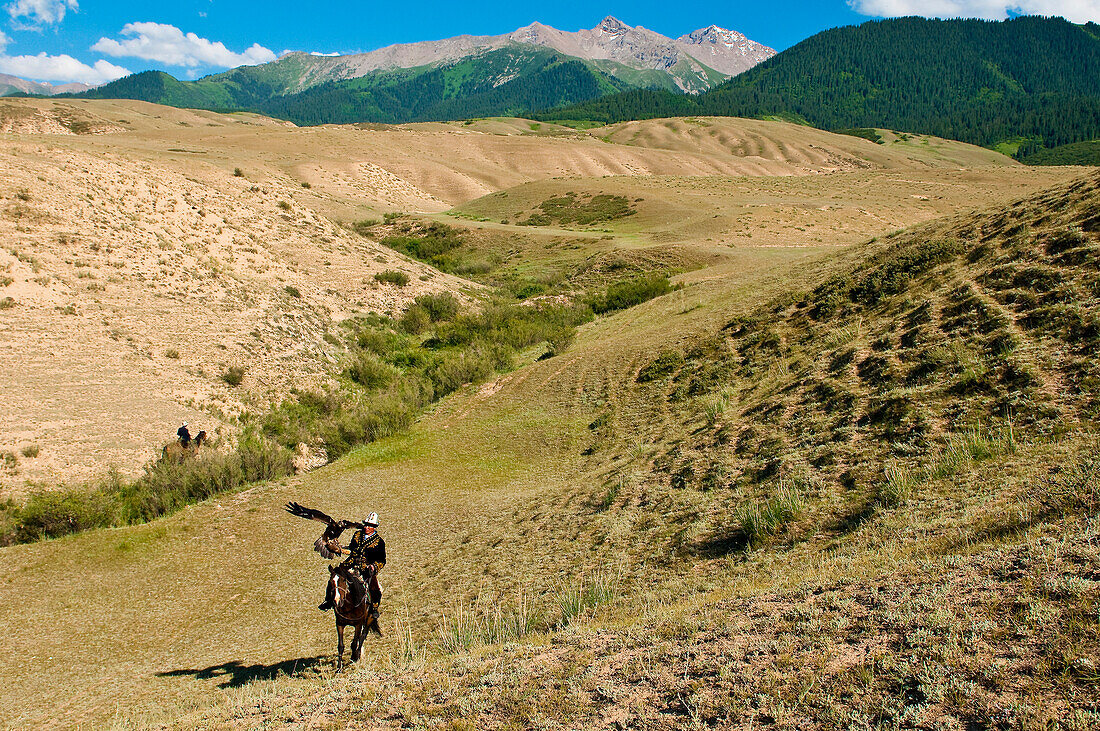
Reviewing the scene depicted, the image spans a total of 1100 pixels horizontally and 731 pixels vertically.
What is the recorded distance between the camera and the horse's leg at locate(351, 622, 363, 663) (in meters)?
6.22

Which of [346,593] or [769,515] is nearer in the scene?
[346,593]

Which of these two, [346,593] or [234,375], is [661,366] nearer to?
[346,593]

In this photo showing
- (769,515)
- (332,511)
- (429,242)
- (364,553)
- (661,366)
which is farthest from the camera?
(429,242)

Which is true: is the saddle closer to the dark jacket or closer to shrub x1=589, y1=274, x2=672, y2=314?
the dark jacket

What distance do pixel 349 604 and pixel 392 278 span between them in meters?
24.7

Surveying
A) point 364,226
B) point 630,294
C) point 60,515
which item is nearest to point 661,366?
point 630,294

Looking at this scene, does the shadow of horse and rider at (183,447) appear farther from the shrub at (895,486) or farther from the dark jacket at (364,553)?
the shrub at (895,486)

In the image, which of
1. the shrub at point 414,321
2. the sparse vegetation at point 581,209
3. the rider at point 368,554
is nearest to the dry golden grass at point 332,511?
the rider at point 368,554

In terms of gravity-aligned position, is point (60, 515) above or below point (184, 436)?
below

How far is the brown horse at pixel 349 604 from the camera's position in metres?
6.06

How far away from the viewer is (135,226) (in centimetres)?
2278

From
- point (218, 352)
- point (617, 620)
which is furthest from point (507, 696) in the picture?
point (218, 352)

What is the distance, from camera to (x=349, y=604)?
6113mm

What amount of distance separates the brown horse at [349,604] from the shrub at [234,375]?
1394 cm
